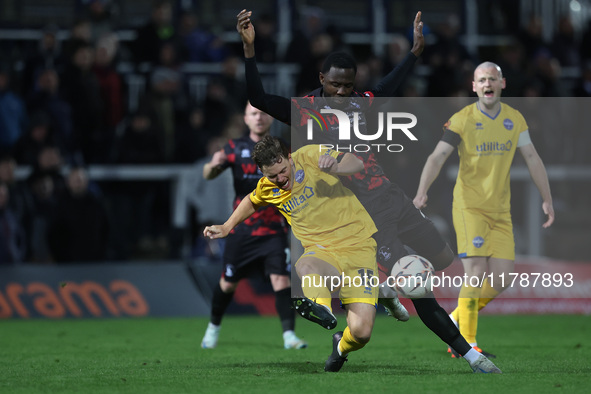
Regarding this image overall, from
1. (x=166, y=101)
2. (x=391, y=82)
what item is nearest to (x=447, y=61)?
(x=166, y=101)

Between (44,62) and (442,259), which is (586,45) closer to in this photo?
(44,62)

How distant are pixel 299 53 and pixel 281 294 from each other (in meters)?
7.06

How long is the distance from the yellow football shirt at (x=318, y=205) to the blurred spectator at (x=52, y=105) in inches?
307

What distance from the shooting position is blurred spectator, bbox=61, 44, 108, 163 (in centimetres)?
1478

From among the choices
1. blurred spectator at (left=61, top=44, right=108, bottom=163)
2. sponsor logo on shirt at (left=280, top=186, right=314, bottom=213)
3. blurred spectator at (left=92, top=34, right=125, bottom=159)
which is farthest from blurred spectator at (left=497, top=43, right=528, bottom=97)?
sponsor logo on shirt at (left=280, top=186, right=314, bottom=213)

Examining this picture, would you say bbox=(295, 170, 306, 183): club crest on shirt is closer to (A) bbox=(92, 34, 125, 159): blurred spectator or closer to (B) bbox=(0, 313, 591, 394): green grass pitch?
(B) bbox=(0, 313, 591, 394): green grass pitch

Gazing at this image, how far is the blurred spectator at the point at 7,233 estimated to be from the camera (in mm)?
13617

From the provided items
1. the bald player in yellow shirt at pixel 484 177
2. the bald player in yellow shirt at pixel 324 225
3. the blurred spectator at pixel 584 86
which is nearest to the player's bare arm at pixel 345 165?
the bald player in yellow shirt at pixel 324 225

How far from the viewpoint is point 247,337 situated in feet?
36.6

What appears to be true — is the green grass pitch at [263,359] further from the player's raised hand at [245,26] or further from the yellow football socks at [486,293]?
the player's raised hand at [245,26]

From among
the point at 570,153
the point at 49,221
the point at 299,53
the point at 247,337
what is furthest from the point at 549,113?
the point at 49,221

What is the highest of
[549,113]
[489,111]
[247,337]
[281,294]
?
[489,111]

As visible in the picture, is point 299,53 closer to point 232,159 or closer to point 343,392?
point 232,159

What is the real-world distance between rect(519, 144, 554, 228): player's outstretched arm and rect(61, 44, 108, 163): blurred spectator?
8.04 metres
